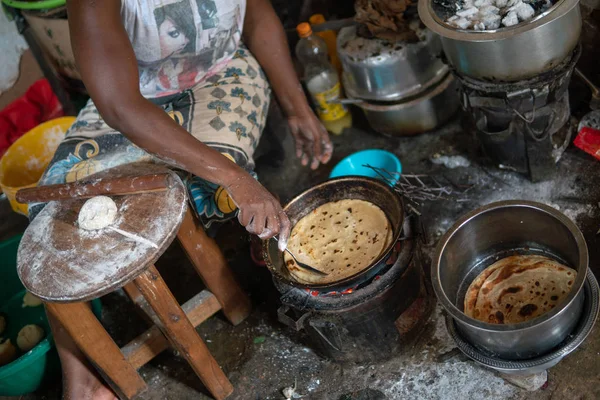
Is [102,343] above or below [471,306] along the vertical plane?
above

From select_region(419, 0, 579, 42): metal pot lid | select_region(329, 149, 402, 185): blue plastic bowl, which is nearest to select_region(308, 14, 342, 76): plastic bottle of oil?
select_region(329, 149, 402, 185): blue plastic bowl

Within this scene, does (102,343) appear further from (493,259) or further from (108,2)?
(493,259)

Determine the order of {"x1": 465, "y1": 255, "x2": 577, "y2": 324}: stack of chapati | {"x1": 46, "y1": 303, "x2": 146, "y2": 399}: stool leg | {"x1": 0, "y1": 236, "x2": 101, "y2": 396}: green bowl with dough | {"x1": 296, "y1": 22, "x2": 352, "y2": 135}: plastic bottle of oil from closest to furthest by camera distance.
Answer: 1. {"x1": 465, "y1": 255, "x2": 577, "y2": 324}: stack of chapati
2. {"x1": 46, "y1": 303, "x2": 146, "y2": 399}: stool leg
3. {"x1": 0, "y1": 236, "x2": 101, "y2": 396}: green bowl with dough
4. {"x1": 296, "y1": 22, "x2": 352, "y2": 135}: plastic bottle of oil

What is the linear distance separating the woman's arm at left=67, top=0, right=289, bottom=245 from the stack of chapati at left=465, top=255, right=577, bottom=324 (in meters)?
0.85

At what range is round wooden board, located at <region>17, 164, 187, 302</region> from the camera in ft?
7.21

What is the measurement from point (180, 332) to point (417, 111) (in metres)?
1.86

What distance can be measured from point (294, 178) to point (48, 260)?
182 centimetres

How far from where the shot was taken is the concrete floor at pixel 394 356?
262 centimetres

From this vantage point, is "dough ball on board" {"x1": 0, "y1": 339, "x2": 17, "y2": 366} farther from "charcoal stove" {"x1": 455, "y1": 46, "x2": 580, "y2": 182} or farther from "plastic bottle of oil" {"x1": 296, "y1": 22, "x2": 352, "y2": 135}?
"charcoal stove" {"x1": 455, "y1": 46, "x2": 580, "y2": 182}

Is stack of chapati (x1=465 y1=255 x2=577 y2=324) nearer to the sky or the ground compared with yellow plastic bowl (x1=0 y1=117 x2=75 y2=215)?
nearer to the ground

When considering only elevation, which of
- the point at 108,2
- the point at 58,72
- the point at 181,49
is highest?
the point at 108,2

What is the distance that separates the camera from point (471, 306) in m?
2.60

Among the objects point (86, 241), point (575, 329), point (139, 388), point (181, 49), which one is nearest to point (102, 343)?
point (139, 388)

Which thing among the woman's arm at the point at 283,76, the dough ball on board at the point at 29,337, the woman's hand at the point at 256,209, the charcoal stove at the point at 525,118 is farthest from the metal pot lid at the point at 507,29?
the dough ball on board at the point at 29,337
